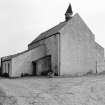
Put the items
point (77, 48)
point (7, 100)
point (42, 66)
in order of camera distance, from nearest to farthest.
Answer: point (7, 100) → point (77, 48) → point (42, 66)

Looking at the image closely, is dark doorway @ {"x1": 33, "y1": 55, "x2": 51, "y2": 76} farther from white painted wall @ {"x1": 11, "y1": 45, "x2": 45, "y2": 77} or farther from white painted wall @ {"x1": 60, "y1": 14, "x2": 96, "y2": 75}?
white painted wall @ {"x1": 60, "y1": 14, "x2": 96, "y2": 75}

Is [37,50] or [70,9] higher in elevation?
[70,9]

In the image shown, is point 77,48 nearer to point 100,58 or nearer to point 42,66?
point 100,58

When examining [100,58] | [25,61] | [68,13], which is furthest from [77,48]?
[25,61]

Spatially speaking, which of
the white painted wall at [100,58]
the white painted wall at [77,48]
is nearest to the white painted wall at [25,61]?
the white painted wall at [77,48]

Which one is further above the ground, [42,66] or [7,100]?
[42,66]

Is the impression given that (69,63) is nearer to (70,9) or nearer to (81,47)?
(81,47)

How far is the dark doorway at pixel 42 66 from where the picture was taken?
108 ft

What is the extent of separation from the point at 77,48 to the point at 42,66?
666cm

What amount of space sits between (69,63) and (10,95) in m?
17.4

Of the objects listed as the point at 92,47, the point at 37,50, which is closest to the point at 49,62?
the point at 37,50

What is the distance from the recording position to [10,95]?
15.5 metres

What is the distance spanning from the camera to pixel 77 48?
1299 inches

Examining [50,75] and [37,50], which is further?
[37,50]
